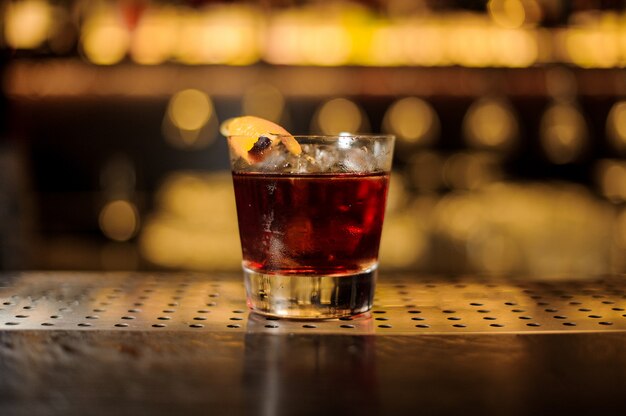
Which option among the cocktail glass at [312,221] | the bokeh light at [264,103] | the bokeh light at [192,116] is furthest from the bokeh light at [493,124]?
the cocktail glass at [312,221]

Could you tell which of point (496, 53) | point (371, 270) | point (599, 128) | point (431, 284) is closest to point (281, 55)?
point (496, 53)

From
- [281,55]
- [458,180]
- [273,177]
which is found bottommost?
[458,180]

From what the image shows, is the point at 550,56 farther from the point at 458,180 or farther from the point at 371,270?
the point at 371,270

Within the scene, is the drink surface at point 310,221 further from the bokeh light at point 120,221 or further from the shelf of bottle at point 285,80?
the bokeh light at point 120,221

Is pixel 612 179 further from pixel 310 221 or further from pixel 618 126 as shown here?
pixel 310 221

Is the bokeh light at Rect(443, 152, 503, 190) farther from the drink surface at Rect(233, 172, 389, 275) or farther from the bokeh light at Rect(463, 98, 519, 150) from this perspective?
the drink surface at Rect(233, 172, 389, 275)

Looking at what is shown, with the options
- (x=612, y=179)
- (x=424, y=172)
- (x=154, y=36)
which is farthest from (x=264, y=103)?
(x=612, y=179)
